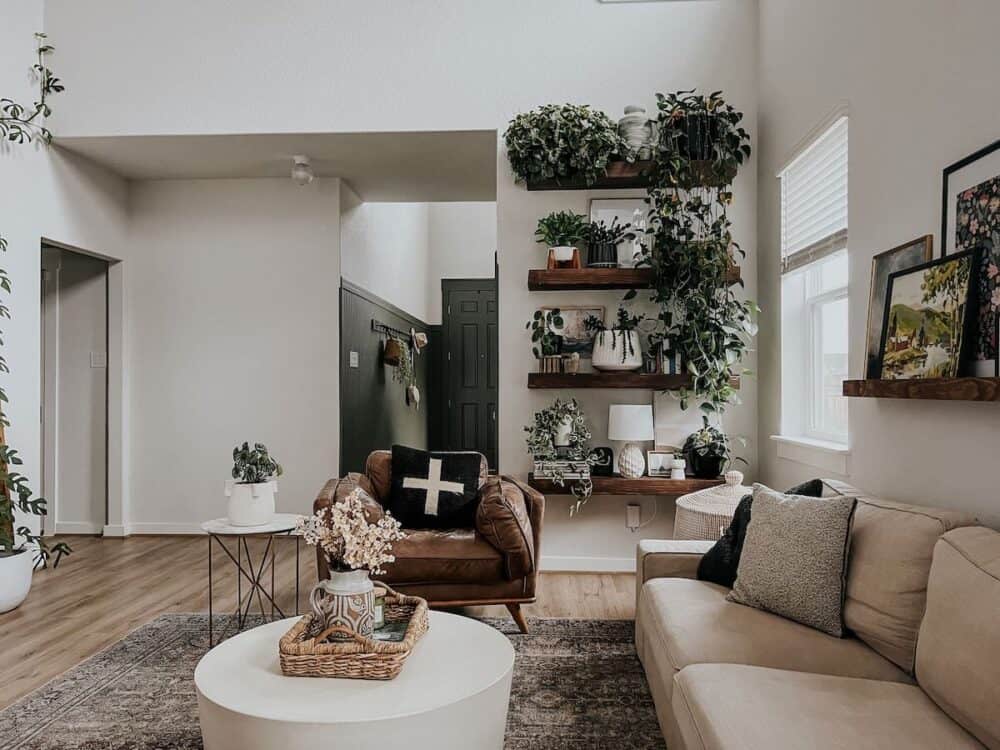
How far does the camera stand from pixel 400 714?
182 centimetres

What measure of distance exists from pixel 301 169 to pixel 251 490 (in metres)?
2.59

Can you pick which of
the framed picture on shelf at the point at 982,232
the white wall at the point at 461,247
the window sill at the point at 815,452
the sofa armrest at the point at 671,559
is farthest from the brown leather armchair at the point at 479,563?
the white wall at the point at 461,247

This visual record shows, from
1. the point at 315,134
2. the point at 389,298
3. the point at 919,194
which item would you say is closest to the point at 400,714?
the point at 919,194

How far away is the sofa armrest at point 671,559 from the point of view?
291 cm

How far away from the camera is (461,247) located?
953 centimetres

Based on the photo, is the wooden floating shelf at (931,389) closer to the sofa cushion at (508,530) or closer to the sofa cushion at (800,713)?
the sofa cushion at (800,713)

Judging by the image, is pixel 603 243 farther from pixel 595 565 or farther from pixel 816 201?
pixel 595 565

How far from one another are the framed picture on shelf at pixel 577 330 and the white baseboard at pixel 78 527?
3.65m

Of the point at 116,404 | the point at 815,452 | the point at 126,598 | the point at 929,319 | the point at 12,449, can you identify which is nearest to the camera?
the point at 929,319

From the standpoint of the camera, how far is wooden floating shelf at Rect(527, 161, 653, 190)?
4426mm

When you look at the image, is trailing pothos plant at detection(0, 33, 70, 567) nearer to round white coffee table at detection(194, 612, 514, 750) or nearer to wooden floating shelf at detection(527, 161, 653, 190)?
round white coffee table at detection(194, 612, 514, 750)

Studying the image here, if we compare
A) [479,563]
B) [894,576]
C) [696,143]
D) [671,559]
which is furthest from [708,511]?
[696,143]

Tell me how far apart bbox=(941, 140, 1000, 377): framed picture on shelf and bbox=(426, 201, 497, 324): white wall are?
7.28 metres

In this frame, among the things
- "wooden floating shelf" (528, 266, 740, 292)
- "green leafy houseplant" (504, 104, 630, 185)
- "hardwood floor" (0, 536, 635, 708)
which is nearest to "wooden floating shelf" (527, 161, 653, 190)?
"green leafy houseplant" (504, 104, 630, 185)
